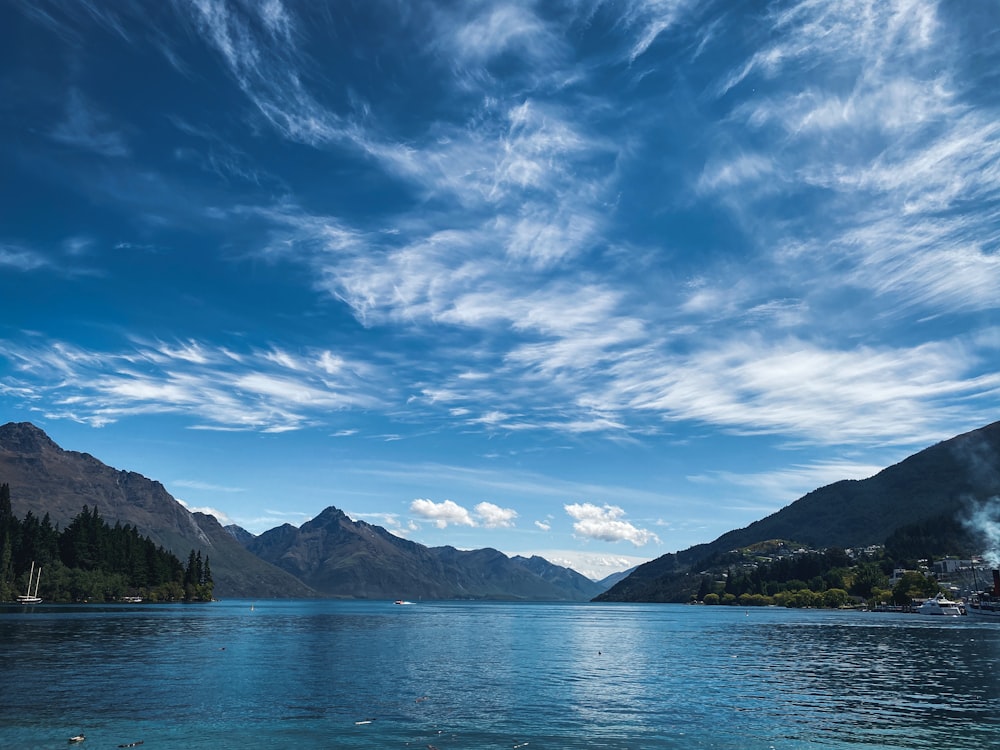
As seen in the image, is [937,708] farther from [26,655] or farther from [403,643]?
[26,655]

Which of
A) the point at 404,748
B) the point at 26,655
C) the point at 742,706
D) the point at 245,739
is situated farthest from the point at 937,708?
the point at 26,655

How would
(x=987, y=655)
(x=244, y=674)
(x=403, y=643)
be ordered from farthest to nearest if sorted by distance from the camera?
(x=403, y=643), (x=987, y=655), (x=244, y=674)

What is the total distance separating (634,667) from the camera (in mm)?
99312

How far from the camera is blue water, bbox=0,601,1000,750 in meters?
49.9

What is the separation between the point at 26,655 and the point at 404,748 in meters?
74.3

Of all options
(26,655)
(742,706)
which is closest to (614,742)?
(742,706)

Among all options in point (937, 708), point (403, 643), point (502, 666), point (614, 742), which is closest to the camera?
point (614, 742)

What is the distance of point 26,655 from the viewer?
300ft

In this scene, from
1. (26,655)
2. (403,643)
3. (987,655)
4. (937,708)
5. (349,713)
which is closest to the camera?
(349,713)

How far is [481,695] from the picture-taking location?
69.5 meters

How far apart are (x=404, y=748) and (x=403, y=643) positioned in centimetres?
9562

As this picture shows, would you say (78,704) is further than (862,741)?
Yes

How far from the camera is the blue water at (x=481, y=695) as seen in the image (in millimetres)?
49906

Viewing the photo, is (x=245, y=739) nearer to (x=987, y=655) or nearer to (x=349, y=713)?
(x=349, y=713)
